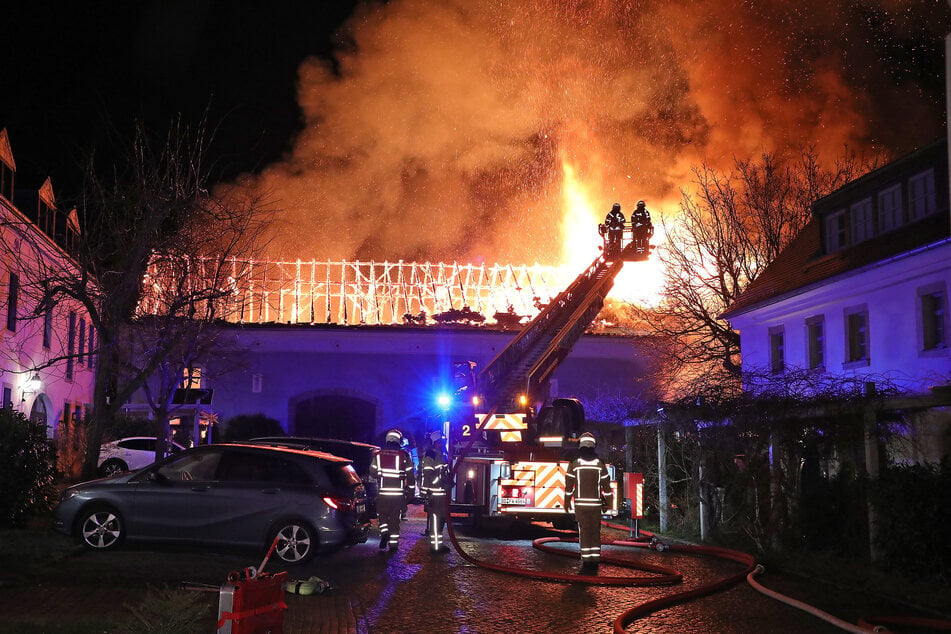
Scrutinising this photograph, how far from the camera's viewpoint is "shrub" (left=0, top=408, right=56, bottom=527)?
504 inches

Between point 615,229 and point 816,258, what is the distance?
5.55 m

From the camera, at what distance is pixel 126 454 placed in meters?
28.2

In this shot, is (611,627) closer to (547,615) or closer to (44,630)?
(547,615)

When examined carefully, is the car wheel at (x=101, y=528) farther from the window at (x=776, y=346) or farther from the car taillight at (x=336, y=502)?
the window at (x=776, y=346)

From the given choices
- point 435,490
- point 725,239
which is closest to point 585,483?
point 435,490

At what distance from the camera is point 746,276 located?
1178 inches

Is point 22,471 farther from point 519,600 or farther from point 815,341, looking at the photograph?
point 815,341

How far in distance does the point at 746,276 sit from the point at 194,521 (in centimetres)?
2223

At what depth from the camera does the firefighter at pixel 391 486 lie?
526 inches

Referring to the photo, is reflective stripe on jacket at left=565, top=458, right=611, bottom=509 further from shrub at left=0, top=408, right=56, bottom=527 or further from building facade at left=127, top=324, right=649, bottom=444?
building facade at left=127, top=324, right=649, bottom=444

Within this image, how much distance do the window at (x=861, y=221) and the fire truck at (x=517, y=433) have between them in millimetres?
6892

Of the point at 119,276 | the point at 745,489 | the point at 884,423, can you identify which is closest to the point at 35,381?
the point at 119,276

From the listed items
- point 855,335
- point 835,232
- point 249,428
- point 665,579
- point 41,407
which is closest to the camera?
point 665,579

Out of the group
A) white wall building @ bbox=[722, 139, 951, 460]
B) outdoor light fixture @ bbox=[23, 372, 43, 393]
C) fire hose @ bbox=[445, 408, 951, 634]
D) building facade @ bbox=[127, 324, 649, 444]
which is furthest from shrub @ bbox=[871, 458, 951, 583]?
outdoor light fixture @ bbox=[23, 372, 43, 393]
